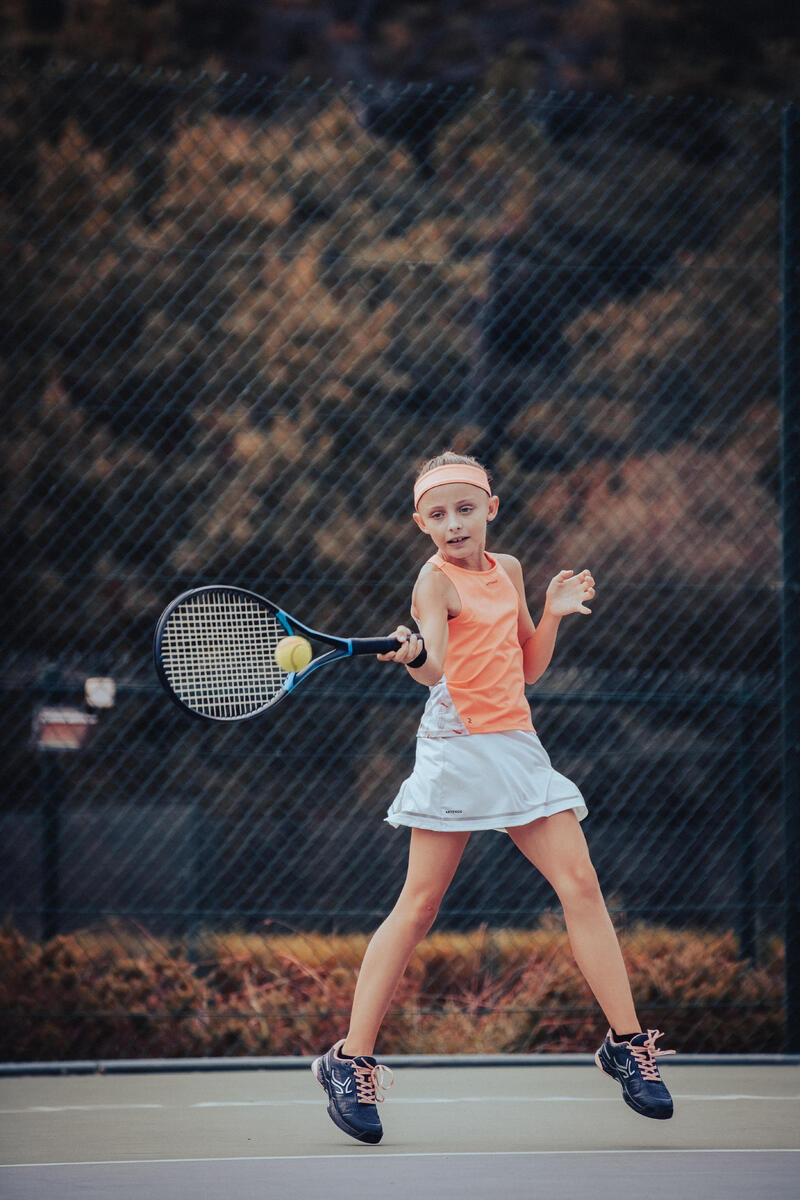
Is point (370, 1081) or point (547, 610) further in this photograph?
point (547, 610)

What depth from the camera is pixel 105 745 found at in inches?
265

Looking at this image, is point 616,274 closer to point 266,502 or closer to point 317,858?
point 266,502

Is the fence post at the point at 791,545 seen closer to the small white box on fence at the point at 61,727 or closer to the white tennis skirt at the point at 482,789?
the white tennis skirt at the point at 482,789

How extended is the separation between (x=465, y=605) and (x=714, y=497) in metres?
4.49

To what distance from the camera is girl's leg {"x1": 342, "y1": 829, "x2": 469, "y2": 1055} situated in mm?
3895

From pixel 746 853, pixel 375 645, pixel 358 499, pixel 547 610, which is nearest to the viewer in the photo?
pixel 375 645

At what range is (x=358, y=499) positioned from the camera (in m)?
7.80

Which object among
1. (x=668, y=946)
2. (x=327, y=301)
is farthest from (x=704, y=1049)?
(x=327, y=301)

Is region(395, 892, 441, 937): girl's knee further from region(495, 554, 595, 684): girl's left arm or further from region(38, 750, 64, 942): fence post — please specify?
region(38, 750, 64, 942): fence post

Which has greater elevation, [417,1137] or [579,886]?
[579,886]

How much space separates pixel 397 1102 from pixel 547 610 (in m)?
1.45

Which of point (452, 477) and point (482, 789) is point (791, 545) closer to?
point (452, 477)

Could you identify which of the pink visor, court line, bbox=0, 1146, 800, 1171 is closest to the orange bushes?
court line, bbox=0, 1146, 800, 1171

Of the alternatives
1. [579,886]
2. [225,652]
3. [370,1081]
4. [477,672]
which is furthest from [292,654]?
[370,1081]
